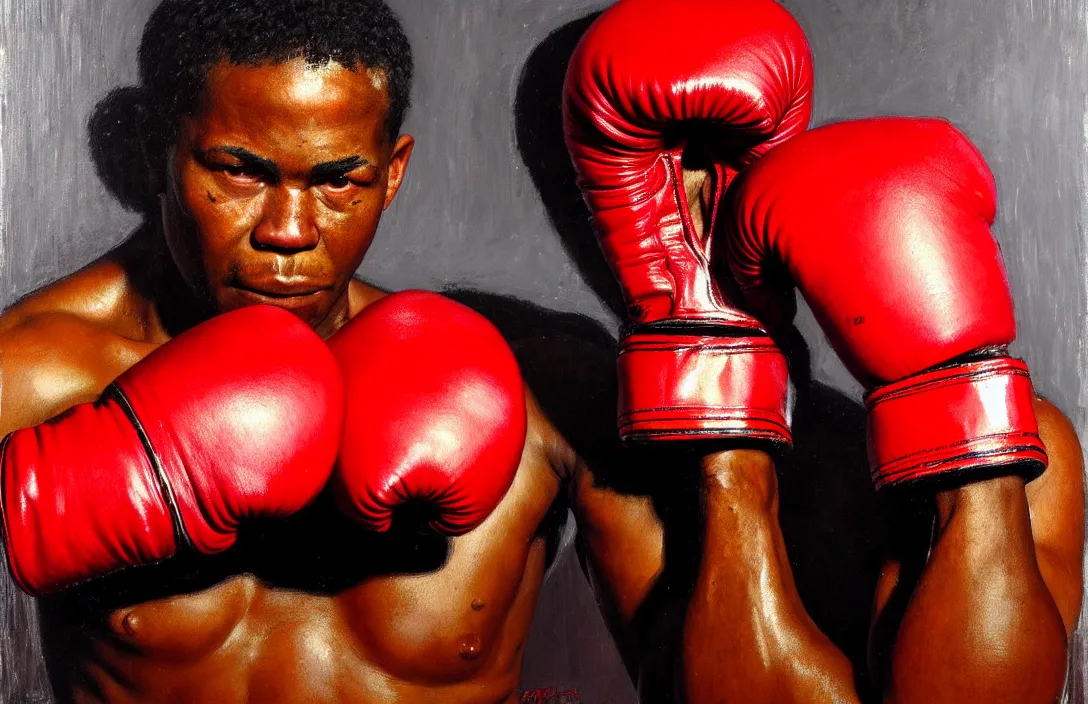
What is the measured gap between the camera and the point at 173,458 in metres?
1.25

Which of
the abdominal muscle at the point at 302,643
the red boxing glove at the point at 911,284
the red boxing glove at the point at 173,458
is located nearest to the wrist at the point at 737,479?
the red boxing glove at the point at 911,284

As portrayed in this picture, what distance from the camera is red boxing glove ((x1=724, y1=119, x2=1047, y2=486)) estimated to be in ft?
4.33

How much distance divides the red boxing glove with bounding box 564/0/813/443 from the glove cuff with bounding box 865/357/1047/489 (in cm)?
20

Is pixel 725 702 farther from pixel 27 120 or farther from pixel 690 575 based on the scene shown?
pixel 27 120

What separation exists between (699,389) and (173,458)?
606 mm

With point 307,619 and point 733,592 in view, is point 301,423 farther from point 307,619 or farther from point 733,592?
point 733,592

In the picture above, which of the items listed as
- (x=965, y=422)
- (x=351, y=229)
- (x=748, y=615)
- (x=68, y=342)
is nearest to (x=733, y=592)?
(x=748, y=615)

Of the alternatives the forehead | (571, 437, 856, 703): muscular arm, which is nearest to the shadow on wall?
(571, 437, 856, 703): muscular arm

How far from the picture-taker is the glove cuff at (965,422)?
4.32 ft

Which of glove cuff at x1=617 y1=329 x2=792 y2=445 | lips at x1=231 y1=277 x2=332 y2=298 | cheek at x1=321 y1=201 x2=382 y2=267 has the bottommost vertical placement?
glove cuff at x1=617 y1=329 x2=792 y2=445

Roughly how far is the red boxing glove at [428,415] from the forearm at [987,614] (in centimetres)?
50

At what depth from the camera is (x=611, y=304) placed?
1.74 meters

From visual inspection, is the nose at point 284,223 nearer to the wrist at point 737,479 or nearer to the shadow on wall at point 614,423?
the shadow on wall at point 614,423

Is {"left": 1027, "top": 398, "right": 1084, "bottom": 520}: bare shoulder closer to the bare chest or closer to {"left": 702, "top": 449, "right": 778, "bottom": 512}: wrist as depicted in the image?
{"left": 702, "top": 449, "right": 778, "bottom": 512}: wrist
